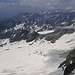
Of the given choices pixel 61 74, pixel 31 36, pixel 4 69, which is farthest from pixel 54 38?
pixel 61 74

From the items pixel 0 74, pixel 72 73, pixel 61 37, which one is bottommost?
pixel 72 73

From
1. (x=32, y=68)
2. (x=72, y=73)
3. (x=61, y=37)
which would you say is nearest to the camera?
(x=72, y=73)

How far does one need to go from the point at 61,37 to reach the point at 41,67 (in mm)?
64899

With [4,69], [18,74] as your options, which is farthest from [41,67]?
[4,69]

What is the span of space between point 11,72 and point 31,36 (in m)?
105

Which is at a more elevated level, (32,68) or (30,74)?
(32,68)

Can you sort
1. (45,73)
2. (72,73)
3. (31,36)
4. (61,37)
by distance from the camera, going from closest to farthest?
(72,73), (45,73), (61,37), (31,36)

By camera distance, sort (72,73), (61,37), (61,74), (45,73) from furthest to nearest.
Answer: (61,37)
(45,73)
(61,74)
(72,73)

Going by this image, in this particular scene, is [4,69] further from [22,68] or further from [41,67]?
[41,67]

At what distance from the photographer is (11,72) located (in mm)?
71438

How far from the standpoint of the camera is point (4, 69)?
3039 inches

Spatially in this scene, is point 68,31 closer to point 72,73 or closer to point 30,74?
point 30,74

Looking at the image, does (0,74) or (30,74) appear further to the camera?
(0,74)

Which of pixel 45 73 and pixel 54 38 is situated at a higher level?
pixel 54 38
